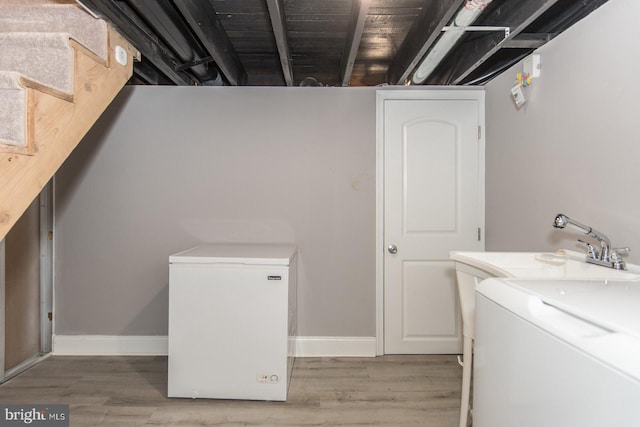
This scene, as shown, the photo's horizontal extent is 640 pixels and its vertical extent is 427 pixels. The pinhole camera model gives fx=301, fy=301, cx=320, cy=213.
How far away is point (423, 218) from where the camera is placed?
7.77 feet

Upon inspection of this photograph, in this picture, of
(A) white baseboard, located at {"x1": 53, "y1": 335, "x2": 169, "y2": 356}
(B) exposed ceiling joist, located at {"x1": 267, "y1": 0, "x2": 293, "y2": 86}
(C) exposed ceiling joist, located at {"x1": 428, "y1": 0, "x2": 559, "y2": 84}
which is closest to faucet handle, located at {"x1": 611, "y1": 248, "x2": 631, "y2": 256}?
(C) exposed ceiling joist, located at {"x1": 428, "y1": 0, "x2": 559, "y2": 84}

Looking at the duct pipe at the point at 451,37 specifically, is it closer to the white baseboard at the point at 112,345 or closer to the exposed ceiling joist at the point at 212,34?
the exposed ceiling joist at the point at 212,34

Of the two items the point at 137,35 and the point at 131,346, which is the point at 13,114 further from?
the point at 131,346

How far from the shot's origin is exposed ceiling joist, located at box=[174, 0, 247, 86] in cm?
158

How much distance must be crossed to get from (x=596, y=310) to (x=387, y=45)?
2.10 metres

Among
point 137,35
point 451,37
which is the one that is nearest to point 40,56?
point 137,35

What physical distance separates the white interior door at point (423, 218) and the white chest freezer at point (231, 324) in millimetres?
965

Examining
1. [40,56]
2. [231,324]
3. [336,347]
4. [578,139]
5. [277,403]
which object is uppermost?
[40,56]

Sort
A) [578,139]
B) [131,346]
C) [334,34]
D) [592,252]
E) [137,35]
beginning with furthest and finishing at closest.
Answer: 1. [131,346]
2. [334,34]
3. [137,35]
4. [578,139]
5. [592,252]

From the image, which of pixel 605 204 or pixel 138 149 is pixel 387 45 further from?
pixel 138 149

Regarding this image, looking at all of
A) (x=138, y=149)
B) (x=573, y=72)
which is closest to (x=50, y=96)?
(x=138, y=149)

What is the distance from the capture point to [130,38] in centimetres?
176

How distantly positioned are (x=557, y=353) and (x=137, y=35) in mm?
2342

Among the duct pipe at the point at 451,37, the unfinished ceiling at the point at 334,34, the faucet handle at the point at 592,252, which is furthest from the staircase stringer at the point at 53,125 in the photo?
the faucet handle at the point at 592,252
